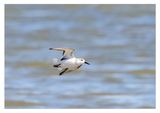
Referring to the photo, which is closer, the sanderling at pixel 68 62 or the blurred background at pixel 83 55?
the sanderling at pixel 68 62

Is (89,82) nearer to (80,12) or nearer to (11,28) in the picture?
(11,28)

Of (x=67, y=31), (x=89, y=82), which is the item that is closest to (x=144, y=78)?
(x=89, y=82)

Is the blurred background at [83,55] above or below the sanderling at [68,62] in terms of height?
above

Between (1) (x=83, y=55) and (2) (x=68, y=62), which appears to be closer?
(2) (x=68, y=62)

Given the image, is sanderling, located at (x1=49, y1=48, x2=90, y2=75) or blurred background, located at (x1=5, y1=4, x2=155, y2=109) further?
blurred background, located at (x1=5, y1=4, x2=155, y2=109)

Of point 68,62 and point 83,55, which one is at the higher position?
point 83,55

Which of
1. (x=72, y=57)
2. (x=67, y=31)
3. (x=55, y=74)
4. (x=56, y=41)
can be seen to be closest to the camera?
(x=72, y=57)

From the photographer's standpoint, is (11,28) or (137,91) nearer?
(137,91)

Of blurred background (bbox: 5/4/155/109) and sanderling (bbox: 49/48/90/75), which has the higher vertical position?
blurred background (bbox: 5/4/155/109)
